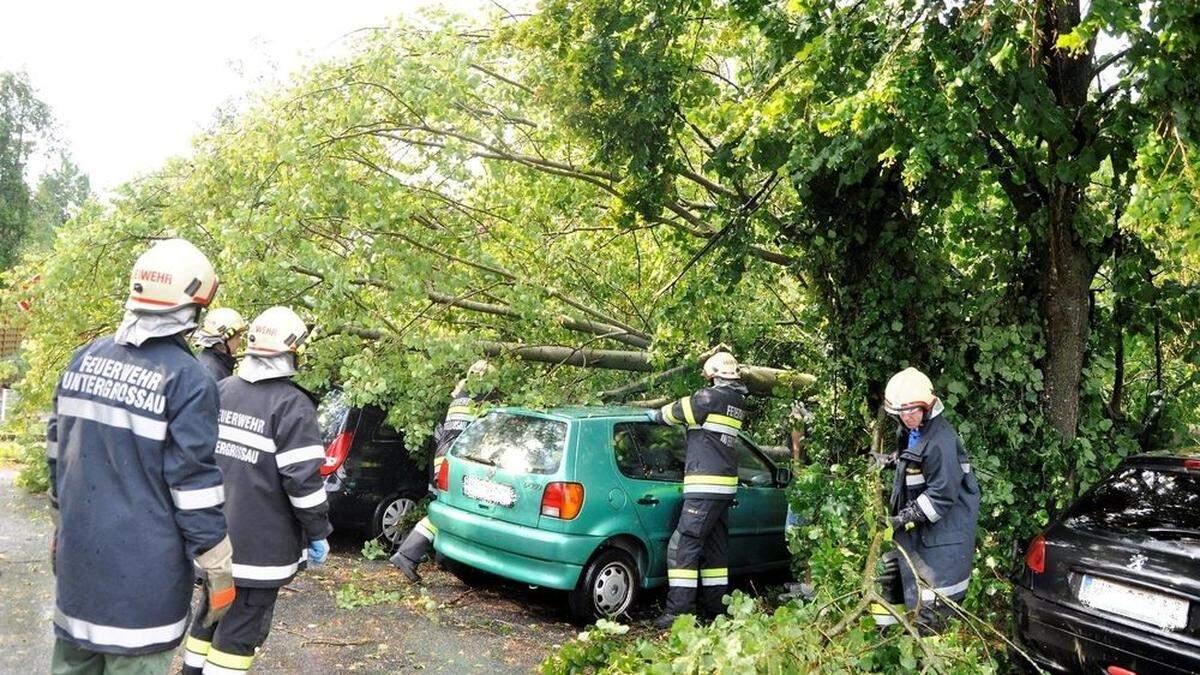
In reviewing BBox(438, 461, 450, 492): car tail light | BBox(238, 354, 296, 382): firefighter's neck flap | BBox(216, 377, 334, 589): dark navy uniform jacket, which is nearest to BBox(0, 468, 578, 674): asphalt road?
BBox(438, 461, 450, 492): car tail light

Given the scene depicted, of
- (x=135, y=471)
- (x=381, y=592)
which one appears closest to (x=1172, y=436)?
(x=381, y=592)

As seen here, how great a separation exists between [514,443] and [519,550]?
0.80 meters

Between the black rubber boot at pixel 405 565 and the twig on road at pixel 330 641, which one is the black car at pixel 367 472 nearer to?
the black rubber boot at pixel 405 565

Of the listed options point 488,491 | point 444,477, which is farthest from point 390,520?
point 488,491

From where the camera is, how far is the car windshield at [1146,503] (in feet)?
13.7

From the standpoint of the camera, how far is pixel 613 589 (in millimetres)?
6246

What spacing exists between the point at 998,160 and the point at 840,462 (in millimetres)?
2489

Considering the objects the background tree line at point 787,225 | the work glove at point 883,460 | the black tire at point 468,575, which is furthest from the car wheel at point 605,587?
the work glove at point 883,460

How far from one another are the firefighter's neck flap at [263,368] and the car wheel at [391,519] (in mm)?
4175

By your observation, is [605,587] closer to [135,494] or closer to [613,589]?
[613,589]

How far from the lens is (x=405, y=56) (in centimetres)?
697

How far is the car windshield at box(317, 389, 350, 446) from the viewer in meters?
7.93

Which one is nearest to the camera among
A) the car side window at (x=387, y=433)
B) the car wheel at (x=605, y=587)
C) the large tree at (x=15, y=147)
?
the car wheel at (x=605, y=587)

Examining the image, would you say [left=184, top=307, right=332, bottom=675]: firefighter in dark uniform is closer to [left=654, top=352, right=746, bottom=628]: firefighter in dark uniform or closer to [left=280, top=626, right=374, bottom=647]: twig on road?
[left=280, top=626, right=374, bottom=647]: twig on road
